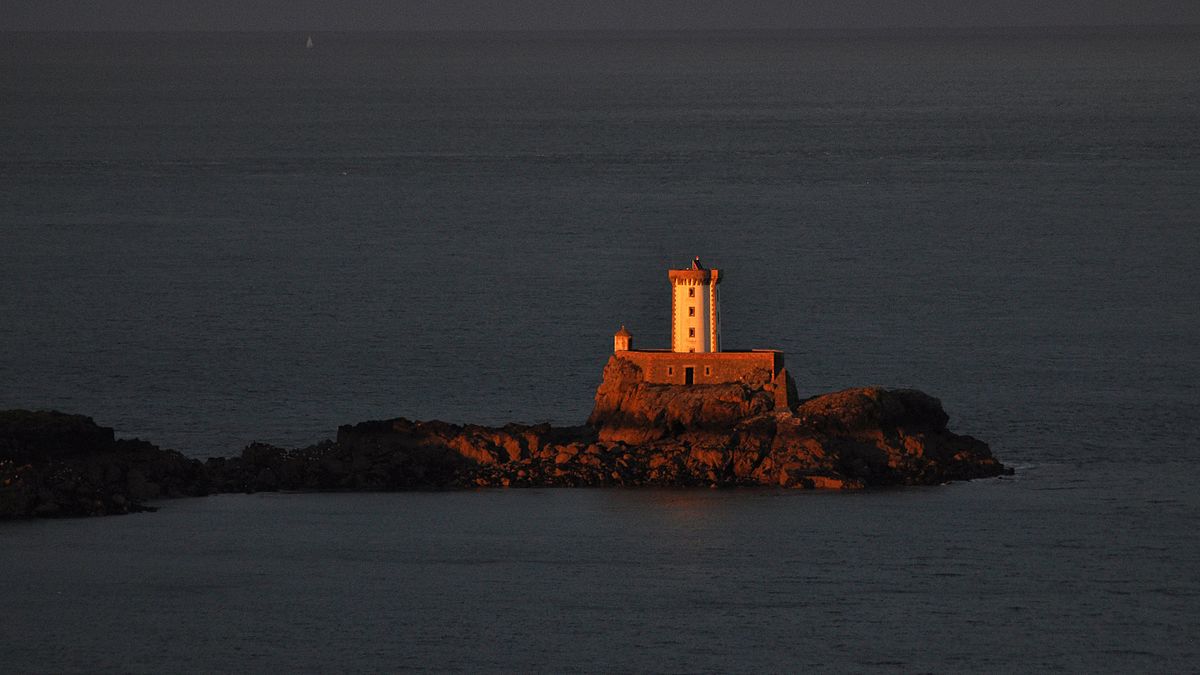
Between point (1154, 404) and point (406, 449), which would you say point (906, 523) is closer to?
point (406, 449)

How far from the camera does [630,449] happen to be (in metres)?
65.5

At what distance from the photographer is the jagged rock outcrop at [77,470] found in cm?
6228

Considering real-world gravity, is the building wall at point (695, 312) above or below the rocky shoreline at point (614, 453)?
above

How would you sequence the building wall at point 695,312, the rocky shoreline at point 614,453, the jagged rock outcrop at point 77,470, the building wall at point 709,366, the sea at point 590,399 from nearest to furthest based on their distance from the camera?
1. the sea at point 590,399
2. the jagged rock outcrop at point 77,470
3. the rocky shoreline at point 614,453
4. the building wall at point 709,366
5. the building wall at point 695,312

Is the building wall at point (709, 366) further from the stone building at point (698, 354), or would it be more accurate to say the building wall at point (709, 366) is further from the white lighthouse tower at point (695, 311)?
the white lighthouse tower at point (695, 311)

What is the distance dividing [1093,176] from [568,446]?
100610 mm

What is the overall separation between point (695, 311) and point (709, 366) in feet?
6.20

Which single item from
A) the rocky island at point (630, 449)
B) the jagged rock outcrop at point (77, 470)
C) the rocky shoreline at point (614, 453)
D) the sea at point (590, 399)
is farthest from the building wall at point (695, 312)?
the jagged rock outcrop at point (77, 470)

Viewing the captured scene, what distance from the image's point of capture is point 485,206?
146 metres

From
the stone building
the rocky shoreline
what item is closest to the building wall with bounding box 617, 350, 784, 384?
the stone building

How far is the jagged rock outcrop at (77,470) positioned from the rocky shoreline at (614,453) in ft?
0.13

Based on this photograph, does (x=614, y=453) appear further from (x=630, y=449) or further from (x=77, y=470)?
(x=77, y=470)

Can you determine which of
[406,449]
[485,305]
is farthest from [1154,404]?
[485,305]

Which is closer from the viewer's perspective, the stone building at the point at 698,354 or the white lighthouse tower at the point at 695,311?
the stone building at the point at 698,354
